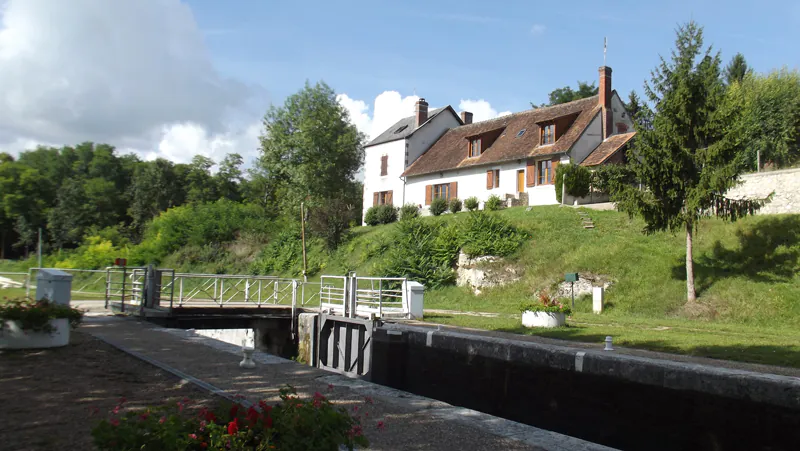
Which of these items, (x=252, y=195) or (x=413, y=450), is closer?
(x=413, y=450)

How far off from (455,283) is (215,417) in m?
22.5

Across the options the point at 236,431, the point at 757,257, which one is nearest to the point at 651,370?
Result: the point at 236,431

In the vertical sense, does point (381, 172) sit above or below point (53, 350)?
above

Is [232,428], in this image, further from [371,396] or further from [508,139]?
[508,139]

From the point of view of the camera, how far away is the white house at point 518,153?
32.2m

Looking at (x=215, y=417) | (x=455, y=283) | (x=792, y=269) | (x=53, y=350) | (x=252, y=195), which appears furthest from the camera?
(x=252, y=195)

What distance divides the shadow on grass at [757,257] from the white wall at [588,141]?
11.7 m

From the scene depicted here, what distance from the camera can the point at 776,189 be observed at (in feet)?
72.8

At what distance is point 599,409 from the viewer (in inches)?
364

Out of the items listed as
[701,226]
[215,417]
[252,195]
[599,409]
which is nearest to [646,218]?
[701,226]

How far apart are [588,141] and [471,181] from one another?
24.9ft

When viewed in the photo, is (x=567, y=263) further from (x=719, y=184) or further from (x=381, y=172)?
(x=381, y=172)

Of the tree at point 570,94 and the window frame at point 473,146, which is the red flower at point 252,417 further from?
the tree at point 570,94

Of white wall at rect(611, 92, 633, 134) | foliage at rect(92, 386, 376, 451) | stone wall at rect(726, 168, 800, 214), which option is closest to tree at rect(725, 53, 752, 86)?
white wall at rect(611, 92, 633, 134)
